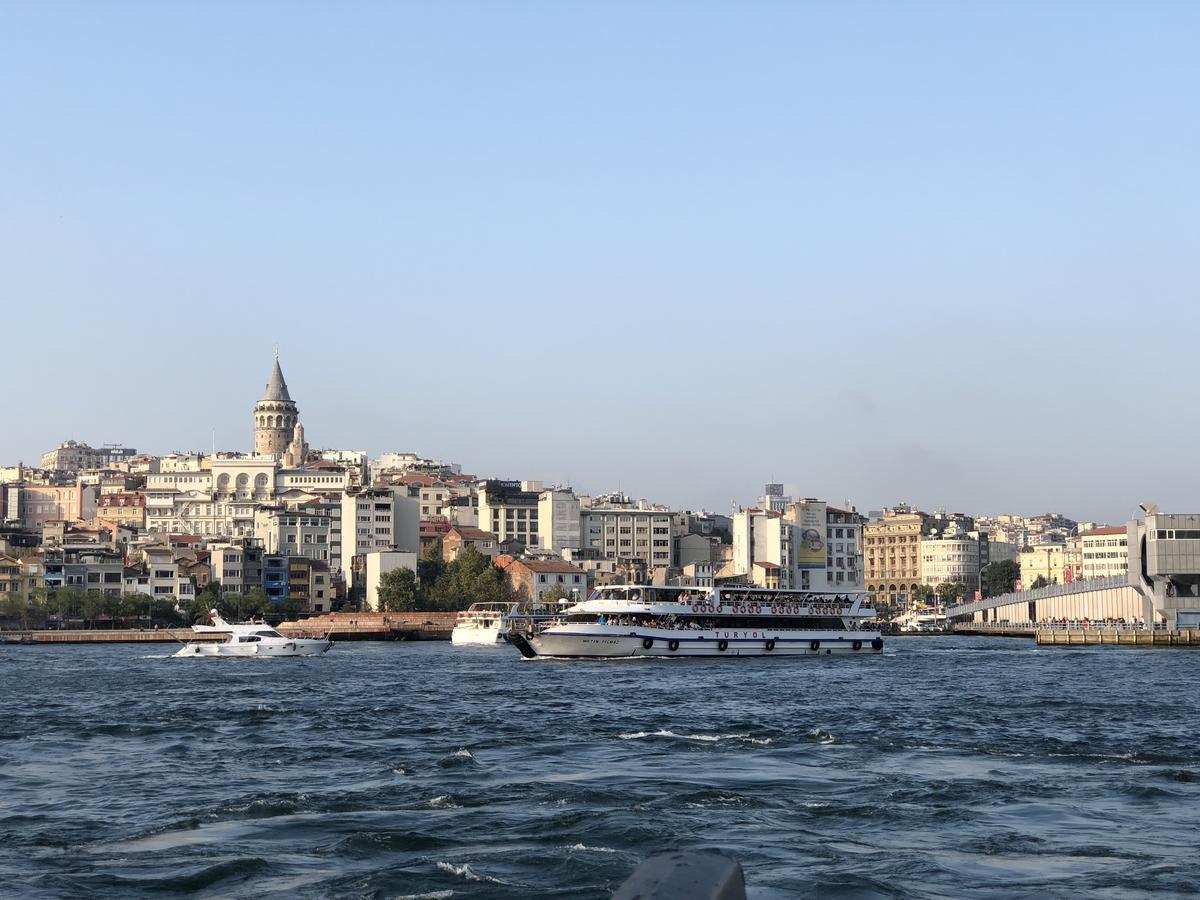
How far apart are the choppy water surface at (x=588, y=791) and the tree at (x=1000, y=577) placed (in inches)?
5366

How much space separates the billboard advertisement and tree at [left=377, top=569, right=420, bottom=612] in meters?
38.7

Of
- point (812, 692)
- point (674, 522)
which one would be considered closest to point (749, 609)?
point (812, 692)

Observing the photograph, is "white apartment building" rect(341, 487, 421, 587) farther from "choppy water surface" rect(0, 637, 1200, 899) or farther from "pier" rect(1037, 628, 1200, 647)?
"choppy water surface" rect(0, 637, 1200, 899)

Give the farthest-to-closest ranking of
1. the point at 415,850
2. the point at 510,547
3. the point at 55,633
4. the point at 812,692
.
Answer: the point at 510,547, the point at 55,633, the point at 812,692, the point at 415,850

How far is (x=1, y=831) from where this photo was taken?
1736 centimetres

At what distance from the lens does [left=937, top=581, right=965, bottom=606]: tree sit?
17175 cm

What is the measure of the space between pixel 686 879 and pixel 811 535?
450ft

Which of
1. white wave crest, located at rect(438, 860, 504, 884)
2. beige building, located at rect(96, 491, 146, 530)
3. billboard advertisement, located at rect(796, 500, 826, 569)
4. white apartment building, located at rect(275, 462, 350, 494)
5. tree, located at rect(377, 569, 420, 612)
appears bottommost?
white wave crest, located at rect(438, 860, 504, 884)

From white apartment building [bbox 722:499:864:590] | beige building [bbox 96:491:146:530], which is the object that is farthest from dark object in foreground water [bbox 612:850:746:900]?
beige building [bbox 96:491:146:530]

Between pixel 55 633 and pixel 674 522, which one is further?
pixel 674 522

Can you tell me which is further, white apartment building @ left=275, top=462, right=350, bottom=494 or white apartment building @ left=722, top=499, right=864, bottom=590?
→ white apartment building @ left=275, top=462, right=350, bottom=494

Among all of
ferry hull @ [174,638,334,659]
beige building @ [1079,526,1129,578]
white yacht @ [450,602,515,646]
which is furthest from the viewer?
beige building @ [1079,526,1129,578]

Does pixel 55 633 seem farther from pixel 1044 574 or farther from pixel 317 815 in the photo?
pixel 1044 574

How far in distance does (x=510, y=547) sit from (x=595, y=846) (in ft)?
424
